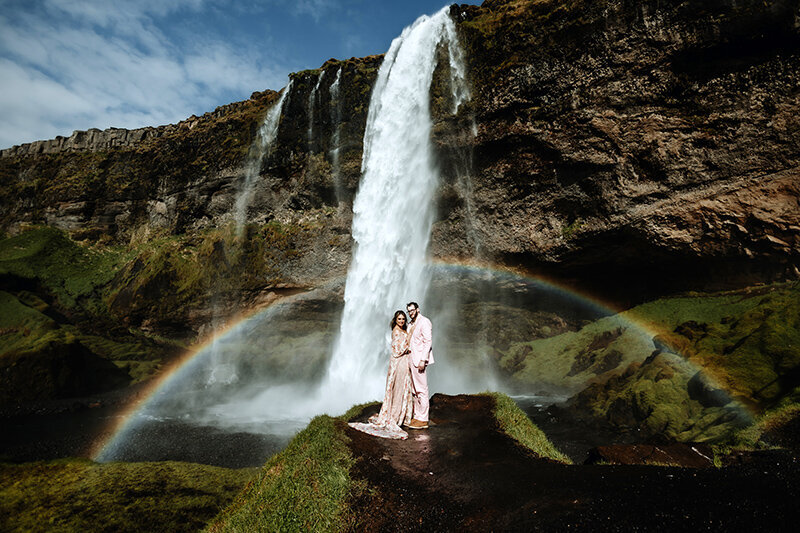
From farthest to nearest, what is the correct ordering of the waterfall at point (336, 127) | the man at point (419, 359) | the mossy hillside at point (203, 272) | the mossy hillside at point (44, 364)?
the mossy hillside at point (203, 272)
the waterfall at point (336, 127)
the mossy hillside at point (44, 364)
the man at point (419, 359)

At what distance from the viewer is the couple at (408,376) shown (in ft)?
30.9

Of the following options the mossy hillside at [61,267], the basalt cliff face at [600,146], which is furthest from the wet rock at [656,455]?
the mossy hillside at [61,267]

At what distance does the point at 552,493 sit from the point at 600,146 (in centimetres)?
1908

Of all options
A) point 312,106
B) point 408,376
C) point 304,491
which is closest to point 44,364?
point 312,106

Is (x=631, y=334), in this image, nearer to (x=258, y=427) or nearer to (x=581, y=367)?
(x=581, y=367)

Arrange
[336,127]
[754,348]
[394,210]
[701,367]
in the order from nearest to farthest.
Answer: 1. [754,348]
2. [701,367]
3. [394,210]
4. [336,127]

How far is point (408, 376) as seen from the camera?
9.47 metres

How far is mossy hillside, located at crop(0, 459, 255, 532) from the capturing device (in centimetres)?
686

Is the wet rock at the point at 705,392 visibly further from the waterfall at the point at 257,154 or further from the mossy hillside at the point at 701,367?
the waterfall at the point at 257,154

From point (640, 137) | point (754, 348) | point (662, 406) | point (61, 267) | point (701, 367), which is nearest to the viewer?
point (754, 348)

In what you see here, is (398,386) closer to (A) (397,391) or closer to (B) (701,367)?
(A) (397,391)

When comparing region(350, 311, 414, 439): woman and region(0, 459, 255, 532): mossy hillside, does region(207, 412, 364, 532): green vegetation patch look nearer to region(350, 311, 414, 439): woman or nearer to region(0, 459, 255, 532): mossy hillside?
region(0, 459, 255, 532): mossy hillside

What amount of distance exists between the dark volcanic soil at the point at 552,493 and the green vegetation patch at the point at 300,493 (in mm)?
283

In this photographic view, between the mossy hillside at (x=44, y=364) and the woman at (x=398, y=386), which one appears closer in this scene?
the woman at (x=398, y=386)
